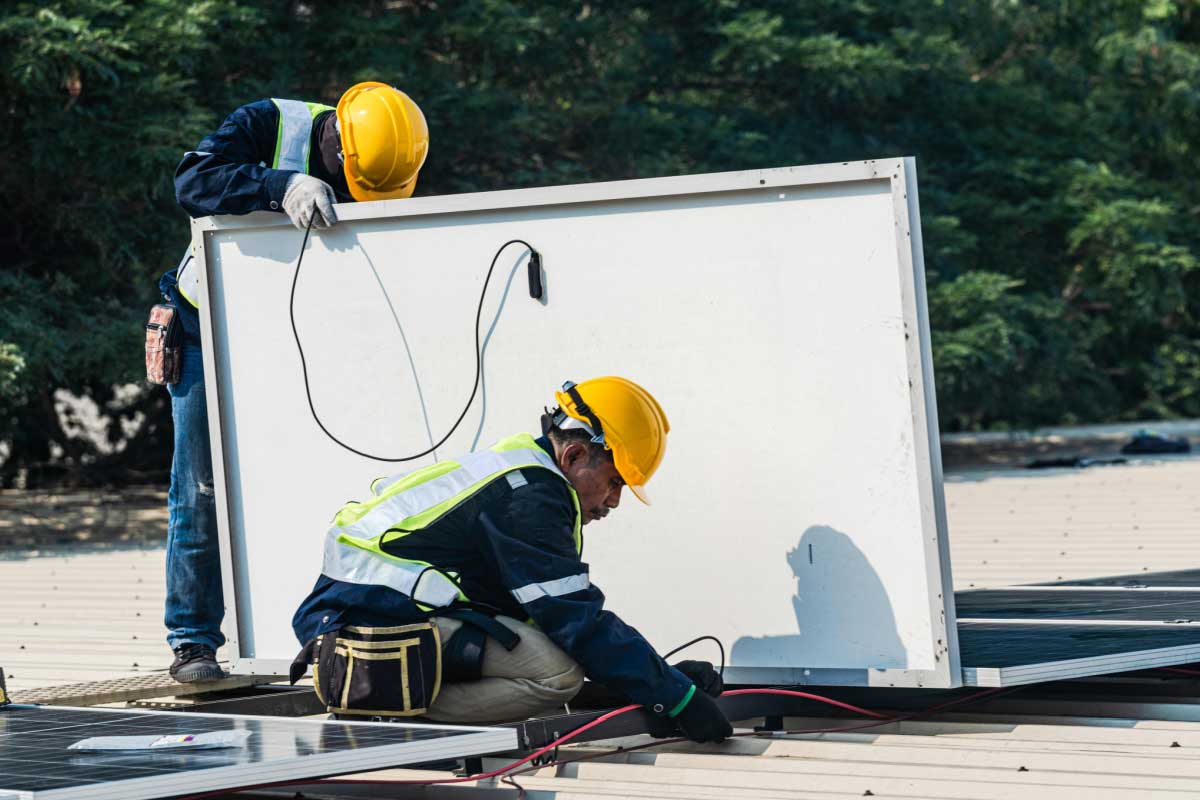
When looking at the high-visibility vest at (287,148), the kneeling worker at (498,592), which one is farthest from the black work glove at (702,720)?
the high-visibility vest at (287,148)

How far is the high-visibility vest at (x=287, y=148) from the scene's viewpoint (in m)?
5.21

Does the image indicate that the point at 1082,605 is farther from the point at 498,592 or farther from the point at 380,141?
the point at 380,141

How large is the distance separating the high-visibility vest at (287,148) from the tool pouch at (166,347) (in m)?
0.08

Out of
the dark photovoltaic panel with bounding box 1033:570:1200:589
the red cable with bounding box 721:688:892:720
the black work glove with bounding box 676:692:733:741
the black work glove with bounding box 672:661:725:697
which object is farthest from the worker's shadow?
the dark photovoltaic panel with bounding box 1033:570:1200:589

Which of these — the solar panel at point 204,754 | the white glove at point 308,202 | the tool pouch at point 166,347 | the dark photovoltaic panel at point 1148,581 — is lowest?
the dark photovoltaic panel at point 1148,581

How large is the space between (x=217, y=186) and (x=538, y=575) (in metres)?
1.69

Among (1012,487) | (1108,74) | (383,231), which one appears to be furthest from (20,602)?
(1108,74)

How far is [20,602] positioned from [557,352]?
485cm

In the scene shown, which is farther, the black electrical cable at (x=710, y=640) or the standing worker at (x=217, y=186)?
the standing worker at (x=217, y=186)

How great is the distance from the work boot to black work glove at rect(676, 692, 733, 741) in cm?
166

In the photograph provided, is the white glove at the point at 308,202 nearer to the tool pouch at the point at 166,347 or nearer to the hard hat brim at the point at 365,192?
the hard hat brim at the point at 365,192

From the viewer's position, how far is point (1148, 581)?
6684 millimetres

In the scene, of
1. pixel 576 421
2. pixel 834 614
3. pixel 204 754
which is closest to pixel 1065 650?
pixel 834 614

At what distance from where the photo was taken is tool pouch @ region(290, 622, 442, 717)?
4.07m
